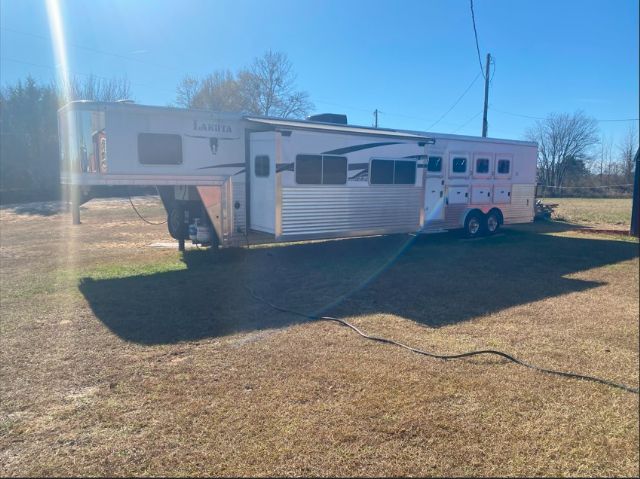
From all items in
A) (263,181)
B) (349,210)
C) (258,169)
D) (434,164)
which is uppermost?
(434,164)

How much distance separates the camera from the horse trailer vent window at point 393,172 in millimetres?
10727

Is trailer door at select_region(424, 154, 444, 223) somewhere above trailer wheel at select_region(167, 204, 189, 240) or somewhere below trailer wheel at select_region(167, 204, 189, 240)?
above

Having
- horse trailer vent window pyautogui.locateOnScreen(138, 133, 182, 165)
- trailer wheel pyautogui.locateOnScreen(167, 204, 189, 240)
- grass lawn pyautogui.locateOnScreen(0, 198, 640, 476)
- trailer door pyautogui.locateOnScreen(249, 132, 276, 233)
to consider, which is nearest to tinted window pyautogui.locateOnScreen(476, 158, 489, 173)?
grass lawn pyautogui.locateOnScreen(0, 198, 640, 476)

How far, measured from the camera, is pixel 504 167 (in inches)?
539

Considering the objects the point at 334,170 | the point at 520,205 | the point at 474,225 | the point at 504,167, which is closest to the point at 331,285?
the point at 334,170

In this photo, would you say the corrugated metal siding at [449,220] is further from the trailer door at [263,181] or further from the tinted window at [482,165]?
the trailer door at [263,181]

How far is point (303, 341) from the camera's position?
212 inches

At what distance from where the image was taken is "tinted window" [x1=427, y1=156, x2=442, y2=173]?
12.0 metres

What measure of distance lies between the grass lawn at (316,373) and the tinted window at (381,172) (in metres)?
2.53

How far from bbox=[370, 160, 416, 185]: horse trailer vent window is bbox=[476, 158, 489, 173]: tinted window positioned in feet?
8.46

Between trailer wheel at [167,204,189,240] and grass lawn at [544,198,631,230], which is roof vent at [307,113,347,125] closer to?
trailer wheel at [167,204,189,240]

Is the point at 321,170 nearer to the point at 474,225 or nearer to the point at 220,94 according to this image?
the point at 474,225

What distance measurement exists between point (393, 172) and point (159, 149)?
4.95 m

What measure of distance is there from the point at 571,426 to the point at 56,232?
14.4 meters
